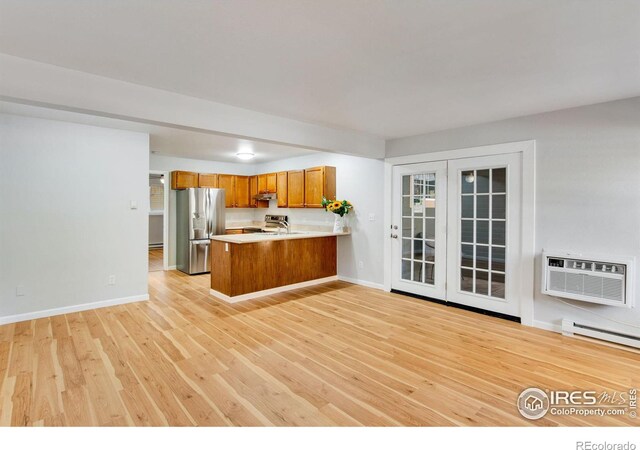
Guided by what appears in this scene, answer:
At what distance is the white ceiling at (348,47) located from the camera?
1.76 metres

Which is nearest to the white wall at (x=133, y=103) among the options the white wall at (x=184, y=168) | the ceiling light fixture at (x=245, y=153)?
the ceiling light fixture at (x=245, y=153)

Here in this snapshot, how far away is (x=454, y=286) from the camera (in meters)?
4.47

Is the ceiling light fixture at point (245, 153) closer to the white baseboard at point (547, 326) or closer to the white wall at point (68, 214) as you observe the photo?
the white wall at point (68, 214)

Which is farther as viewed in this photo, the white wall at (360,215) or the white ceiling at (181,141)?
the white wall at (360,215)

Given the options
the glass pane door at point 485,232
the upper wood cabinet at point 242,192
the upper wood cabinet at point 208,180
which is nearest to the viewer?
the glass pane door at point 485,232

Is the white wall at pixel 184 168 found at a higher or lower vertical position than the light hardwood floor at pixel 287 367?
higher

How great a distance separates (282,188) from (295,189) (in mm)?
401

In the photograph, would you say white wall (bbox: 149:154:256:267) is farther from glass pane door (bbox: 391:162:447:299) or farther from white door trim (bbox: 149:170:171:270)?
glass pane door (bbox: 391:162:447:299)

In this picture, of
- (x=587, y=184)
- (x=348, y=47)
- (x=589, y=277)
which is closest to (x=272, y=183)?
(x=348, y=47)

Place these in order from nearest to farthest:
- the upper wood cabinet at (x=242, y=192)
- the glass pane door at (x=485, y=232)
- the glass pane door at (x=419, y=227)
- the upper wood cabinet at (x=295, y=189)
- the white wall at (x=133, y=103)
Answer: the white wall at (x=133, y=103) < the glass pane door at (x=485, y=232) < the glass pane door at (x=419, y=227) < the upper wood cabinet at (x=295, y=189) < the upper wood cabinet at (x=242, y=192)

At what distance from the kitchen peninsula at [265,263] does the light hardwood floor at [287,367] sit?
0.54m

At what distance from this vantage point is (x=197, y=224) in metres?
6.53

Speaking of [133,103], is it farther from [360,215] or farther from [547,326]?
[547,326]
